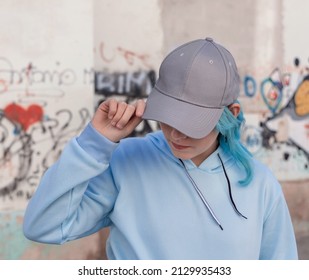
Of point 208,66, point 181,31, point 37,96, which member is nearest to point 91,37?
point 37,96

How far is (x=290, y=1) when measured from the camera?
20.7 feet

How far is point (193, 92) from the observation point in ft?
6.12

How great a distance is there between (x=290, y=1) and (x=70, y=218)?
5.00 meters

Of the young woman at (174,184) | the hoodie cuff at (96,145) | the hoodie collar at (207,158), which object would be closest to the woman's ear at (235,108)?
the young woman at (174,184)

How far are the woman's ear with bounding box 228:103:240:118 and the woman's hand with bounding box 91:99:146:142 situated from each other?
300mm

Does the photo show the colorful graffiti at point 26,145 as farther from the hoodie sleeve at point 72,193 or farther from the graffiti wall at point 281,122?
the hoodie sleeve at point 72,193

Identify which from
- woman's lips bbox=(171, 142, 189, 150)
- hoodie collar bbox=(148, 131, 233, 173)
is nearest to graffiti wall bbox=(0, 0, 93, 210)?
hoodie collar bbox=(148, 131, 233, 173)

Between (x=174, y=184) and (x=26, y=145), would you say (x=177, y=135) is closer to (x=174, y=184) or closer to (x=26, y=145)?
(x=174, y=184)

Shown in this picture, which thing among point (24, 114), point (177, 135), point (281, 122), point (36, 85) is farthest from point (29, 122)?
point (177, 135)

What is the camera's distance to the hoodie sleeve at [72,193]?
1.79m

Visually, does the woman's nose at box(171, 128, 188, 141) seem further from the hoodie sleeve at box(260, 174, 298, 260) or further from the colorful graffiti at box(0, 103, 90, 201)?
the colorful graffiti at box(0, 103, 90, 201)

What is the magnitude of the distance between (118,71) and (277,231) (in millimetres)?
3523

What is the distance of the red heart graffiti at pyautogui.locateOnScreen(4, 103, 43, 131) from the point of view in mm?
4711

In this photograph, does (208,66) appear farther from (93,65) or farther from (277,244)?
(93,65)
